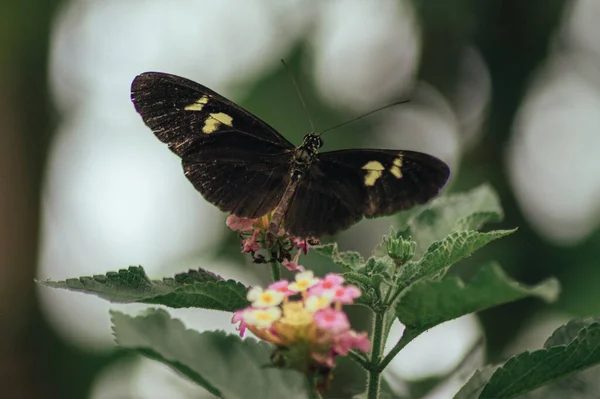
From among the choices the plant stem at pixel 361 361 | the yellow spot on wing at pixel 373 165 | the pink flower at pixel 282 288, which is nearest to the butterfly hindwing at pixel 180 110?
the yellow spot on wing at pixel 373 165

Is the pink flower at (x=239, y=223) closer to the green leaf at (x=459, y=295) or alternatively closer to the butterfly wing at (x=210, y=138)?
the butterfly wing at (x=210, y=138)

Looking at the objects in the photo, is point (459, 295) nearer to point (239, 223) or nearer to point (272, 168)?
point (239, 223)

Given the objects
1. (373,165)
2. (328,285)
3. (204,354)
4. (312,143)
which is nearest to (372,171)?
(373,165)

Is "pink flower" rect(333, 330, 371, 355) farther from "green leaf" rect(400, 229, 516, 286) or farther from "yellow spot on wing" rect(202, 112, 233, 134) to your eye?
"yellow spot on wing" rect(202, 112, 233, 134)

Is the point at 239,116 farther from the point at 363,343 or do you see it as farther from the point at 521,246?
the point at 521,246

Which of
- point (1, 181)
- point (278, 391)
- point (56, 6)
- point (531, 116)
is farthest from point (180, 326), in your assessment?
point (56, 6)

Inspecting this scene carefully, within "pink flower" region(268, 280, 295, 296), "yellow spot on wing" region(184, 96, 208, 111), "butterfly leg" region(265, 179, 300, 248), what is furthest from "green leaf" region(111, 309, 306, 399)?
"yellow spot on wing" region(184, 96, 208, 111)
